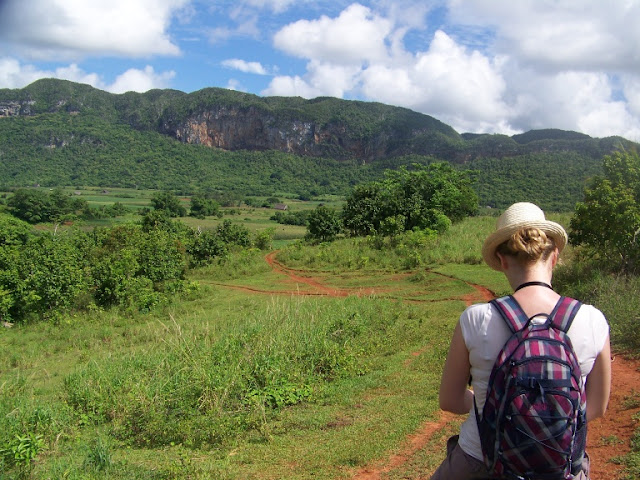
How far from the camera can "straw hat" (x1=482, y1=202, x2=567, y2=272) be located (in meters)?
1.81

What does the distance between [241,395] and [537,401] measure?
15.9 ft

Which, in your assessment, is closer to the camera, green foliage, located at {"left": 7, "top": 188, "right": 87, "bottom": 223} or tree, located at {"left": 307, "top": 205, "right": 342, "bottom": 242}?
tree, located at {"left": 307, "top": 205, "right": 342, "bottom": 242}

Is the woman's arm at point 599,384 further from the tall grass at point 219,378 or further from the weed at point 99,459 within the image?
the tall grass at point 219,378

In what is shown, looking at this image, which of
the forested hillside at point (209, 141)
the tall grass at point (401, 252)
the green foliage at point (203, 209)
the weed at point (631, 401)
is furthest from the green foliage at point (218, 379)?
the forested hillside at point (209, 141)

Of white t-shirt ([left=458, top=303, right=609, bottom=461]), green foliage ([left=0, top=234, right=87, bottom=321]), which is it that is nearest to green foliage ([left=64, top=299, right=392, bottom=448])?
white t-shirt ([left=458, top=303, right=609, bottom=461])

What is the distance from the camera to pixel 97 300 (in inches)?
579

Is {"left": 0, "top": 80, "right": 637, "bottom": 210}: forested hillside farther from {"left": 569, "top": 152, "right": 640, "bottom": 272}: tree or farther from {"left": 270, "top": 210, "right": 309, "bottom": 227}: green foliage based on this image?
{"left": 569, "top": 152, "right": 640, "bottom": 272}: tree

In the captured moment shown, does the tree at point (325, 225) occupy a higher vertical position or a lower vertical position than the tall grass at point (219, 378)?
higher

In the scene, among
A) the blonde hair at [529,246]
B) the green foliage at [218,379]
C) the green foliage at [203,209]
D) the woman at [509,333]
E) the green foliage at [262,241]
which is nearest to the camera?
the woman at [509,333]

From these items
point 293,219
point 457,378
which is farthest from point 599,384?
point 293,219

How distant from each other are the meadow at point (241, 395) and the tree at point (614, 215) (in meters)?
1.15

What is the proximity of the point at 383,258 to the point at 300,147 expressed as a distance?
103449 mm

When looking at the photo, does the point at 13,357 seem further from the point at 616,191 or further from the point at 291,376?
the point at 616,191

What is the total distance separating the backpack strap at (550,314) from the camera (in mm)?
1597
